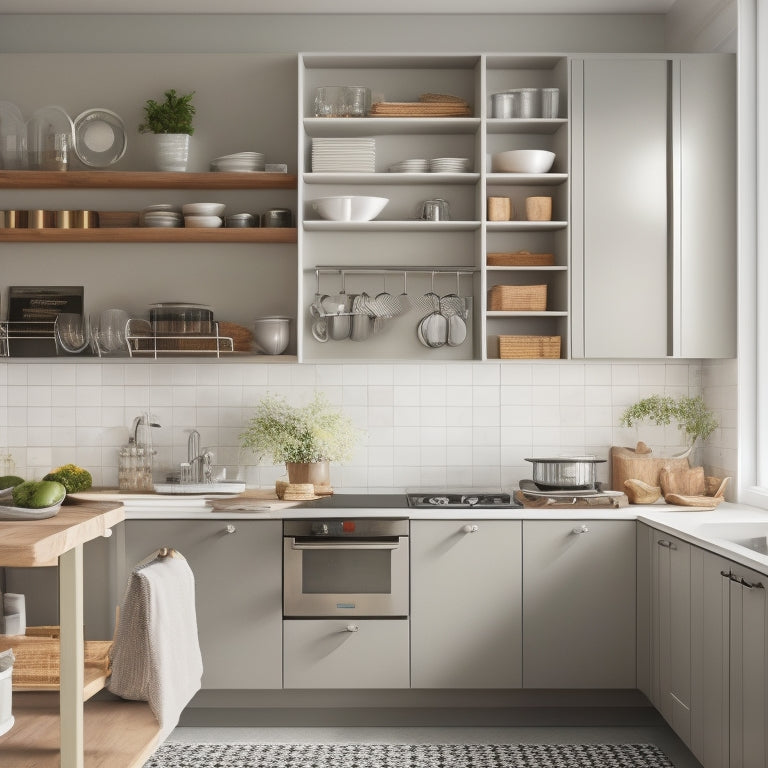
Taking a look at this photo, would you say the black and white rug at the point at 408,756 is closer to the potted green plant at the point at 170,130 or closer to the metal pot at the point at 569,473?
the metal pot at the point at 569,473

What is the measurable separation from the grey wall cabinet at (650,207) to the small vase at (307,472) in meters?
1.21

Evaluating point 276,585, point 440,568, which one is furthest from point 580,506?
point 276,585

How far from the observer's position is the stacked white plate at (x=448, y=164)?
3811 millimetres

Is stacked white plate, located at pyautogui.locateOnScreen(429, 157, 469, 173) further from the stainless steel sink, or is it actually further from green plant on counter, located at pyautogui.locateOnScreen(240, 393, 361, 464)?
the stainless steel sink

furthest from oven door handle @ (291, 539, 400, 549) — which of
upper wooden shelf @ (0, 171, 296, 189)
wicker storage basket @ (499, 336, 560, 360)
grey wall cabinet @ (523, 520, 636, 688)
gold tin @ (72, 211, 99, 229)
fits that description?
gold tin @ (72, 211, 99, 229)

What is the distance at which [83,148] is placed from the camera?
3.88 metres

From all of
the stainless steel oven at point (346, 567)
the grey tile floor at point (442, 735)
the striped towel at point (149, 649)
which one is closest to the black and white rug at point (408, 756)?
the grey tile floor at point (442, 735)

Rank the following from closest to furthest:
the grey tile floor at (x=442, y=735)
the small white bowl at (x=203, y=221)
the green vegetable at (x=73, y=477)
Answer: the grey tile floor at (x=442, y=735)
the green vegetable at (x=73, y=477)
the small white bowl at (x=203, y=221)

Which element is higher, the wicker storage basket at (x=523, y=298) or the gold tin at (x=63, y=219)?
the gold tin at (x=63, y=219)

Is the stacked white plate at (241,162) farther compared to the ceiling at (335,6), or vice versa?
the ceiling at (335,6)

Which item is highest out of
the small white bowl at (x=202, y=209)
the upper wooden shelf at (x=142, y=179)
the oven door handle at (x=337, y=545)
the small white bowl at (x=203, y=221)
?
the upper wooden shelf at (x=142, y=179)

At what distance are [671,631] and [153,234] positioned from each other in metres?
2.66

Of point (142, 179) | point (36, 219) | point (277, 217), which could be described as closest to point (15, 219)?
point (36, 219)

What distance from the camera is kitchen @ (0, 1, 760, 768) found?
13.2 ft
